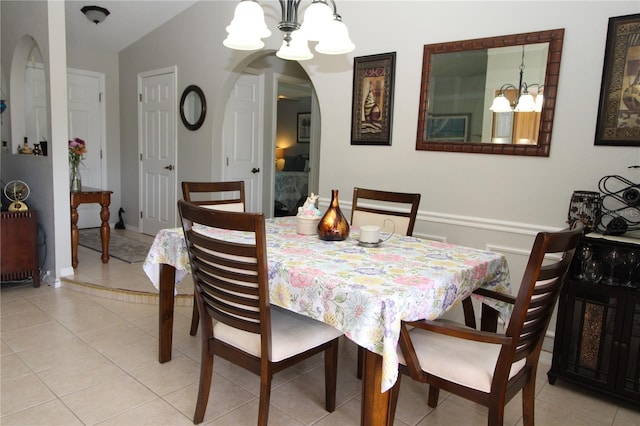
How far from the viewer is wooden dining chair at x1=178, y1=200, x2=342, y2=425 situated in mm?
1583

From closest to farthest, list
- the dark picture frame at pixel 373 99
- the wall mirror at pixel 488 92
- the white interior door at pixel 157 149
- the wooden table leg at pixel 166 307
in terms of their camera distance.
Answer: the wooden table leg at pixel 166 307, the wall mirror at pixel 488 92, the dark picture frame at pixel 373 99, the white interior door at pixel 157 149

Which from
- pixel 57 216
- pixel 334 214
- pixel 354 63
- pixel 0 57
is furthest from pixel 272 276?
pixel 0 57

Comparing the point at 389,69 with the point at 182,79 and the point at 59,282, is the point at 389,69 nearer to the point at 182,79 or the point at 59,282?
the point at 182,79

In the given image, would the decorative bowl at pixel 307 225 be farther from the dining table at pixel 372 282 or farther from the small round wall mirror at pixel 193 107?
the small round wall mirror at pixel 193 107

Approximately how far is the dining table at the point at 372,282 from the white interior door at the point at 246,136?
2916 millimetres

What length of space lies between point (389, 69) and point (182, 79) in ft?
8.83

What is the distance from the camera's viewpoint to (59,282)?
3.69m

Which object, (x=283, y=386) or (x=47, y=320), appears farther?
(x=47, y=320)

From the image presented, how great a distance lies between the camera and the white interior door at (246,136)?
502cm

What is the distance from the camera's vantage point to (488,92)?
2785mm

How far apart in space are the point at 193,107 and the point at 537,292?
4.30m

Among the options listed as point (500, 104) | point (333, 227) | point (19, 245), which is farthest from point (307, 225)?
point (19, 245)

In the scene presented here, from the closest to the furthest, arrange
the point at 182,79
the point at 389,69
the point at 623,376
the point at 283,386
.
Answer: the point at 623,376, the point at 283,386, the point at 389,69, the point at 182,79

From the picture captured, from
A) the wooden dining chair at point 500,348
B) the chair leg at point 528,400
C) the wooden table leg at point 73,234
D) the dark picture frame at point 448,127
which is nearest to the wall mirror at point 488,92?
the dark picture frame at point 448,127
